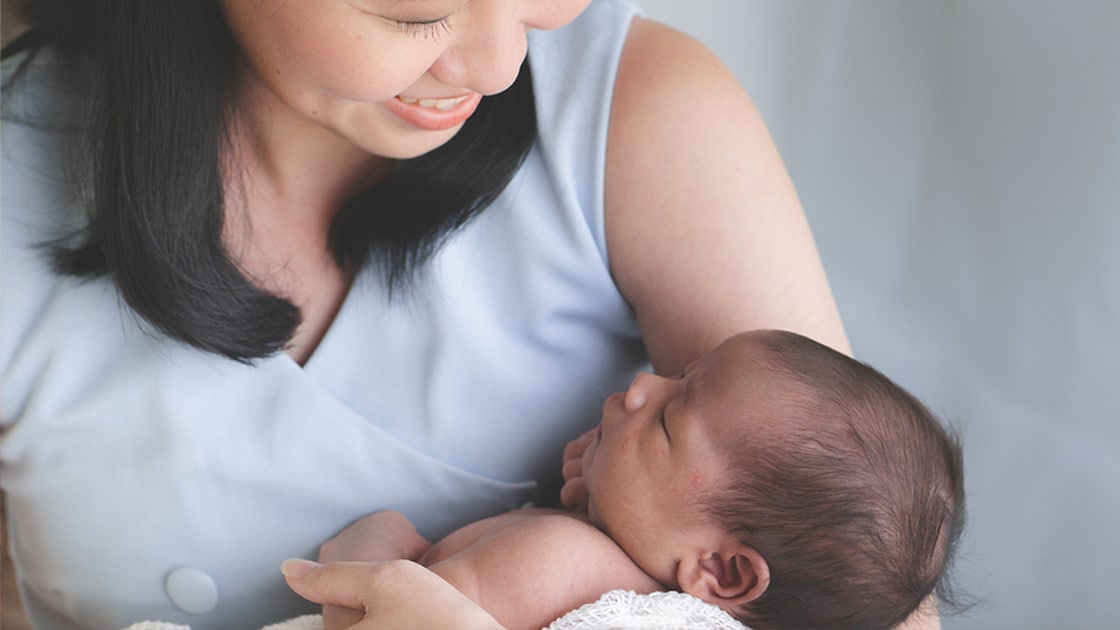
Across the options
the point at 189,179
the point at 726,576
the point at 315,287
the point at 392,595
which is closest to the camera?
the point at 392,595

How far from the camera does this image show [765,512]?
114 centimetres

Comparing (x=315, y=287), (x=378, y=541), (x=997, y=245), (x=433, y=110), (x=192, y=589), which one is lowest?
(x=192, y=589)

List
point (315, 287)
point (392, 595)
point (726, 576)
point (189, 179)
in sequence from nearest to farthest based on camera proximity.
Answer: point (392, 595), point (726, 576), point (189, 179), point (315, 287)

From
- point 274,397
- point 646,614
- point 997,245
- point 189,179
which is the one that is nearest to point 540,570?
point 646,614

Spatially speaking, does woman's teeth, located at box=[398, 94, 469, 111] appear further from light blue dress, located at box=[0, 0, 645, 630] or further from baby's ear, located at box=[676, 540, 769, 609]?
baby's ear, located at box=[676, 540, 769, 609]

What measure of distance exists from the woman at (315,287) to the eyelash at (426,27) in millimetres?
226

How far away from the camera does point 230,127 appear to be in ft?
4.36

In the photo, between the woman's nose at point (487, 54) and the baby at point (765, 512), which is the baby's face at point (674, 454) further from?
the woman's nose at point (487, 54)

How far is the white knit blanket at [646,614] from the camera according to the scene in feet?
3.52

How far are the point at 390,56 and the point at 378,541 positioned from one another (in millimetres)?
528

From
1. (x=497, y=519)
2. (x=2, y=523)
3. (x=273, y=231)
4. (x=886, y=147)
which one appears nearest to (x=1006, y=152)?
(x=886, y=147)

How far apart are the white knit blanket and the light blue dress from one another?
0.37m

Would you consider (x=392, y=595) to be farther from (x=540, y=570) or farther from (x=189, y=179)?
(x=189, y=179)

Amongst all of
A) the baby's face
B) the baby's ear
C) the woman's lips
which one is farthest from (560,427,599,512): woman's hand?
the woman's lips
